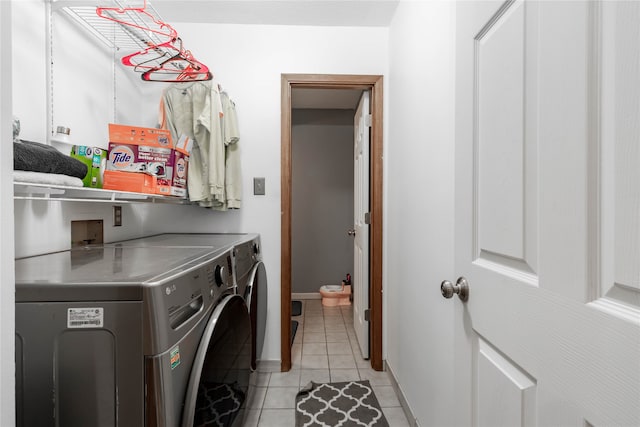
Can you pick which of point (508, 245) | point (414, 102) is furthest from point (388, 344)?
point (508, 245)

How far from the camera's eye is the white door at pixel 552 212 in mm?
385

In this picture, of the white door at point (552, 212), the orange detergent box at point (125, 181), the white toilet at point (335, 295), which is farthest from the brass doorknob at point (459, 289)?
the white toilet at point (335, 295)

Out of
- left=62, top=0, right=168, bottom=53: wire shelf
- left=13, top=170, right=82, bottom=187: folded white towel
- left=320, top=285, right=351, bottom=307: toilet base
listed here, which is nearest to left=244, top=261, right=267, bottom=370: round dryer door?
left=13, top=170, right=82, bottom=187: folded white towel

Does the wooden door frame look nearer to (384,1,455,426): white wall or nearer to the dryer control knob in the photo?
(384,1,455,426): white wall

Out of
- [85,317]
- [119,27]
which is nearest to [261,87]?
[119,27]

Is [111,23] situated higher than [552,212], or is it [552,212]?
[111,23]

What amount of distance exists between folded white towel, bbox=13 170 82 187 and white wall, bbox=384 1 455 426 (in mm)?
1268

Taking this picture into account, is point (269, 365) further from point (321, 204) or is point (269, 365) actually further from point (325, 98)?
point (325, 98)

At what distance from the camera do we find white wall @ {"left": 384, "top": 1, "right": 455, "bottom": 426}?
1164mm

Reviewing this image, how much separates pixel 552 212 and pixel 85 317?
901 millimetres

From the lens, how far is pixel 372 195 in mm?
2084

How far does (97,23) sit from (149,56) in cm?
33

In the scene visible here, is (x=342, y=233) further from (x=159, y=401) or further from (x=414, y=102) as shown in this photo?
(x=159, y=401)

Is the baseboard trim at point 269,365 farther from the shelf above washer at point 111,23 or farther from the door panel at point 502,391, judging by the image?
A: the shelf above washer at point 111,23
